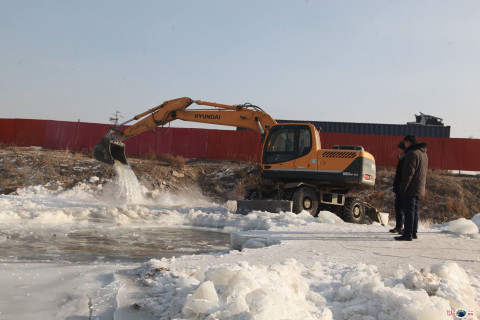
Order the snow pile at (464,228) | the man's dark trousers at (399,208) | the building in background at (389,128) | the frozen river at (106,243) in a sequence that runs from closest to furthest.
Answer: the frozen river at (106,243), the man's dark trousers at (399,208), the snow pile at (464,228), the building in background at (389,128)

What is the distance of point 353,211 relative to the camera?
1399cm

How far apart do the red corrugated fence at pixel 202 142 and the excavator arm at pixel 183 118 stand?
11145mm

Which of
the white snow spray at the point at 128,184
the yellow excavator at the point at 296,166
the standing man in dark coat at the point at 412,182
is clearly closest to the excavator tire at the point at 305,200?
the yellow excavator at the point at 296,166

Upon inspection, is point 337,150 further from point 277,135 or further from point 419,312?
point 419,312

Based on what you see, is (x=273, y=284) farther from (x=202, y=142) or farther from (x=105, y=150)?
(x=202, y=142)

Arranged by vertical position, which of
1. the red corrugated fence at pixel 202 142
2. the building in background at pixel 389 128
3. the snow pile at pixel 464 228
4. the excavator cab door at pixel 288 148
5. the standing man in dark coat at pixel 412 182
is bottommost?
the snow pile at pixel 464 228

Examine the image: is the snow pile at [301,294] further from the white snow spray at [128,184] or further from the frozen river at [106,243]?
the white snow spray at [128,184]

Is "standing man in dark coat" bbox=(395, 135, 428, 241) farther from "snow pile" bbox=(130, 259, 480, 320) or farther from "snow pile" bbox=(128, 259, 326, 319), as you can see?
"snow pile" bbox=(128, 259, 326, 319)

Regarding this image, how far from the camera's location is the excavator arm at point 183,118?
14234 mm

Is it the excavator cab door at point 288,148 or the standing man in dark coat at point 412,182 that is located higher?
the excavator cab door at point 288,148

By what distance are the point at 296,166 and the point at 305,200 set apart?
0.99m

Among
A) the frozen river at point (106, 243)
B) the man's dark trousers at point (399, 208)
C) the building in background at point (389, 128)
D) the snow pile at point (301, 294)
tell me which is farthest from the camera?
the building in background at point (389, 128)

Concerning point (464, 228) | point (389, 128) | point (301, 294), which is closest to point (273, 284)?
point (301, 294)

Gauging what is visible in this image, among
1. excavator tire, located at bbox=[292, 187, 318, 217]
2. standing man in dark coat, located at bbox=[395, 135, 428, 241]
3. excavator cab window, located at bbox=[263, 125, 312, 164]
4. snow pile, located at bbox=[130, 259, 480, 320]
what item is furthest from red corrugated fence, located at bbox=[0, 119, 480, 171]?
snow pile, located at bbox=[130, 259, 480, 320]
